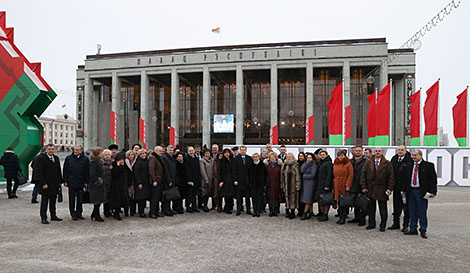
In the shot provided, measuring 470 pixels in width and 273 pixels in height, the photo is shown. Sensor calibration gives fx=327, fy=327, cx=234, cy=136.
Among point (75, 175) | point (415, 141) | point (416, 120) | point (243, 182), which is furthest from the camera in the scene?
point (416, 120)

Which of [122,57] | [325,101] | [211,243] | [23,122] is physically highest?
[122,57]

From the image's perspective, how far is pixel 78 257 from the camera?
5.37m

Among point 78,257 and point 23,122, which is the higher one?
point 23,122

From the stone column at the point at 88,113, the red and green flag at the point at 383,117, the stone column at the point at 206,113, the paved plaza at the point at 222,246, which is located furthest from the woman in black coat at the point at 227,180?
the stone column at the point at 88,113

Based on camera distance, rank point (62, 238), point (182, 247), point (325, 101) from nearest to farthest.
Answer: point (182, 247)
point (62, 238)
point (325, 101)

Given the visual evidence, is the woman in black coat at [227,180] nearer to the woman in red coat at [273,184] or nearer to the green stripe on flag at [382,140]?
the woman in red coat at [273,184]

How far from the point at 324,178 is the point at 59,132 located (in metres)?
131

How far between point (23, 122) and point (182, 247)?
12.0 m

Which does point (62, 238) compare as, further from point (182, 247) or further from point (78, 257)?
point (182, 247)

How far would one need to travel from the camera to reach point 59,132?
121 metres

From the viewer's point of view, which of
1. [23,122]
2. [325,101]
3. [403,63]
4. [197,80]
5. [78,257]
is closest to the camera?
[78,257]

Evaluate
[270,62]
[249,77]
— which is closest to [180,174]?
[270,62]

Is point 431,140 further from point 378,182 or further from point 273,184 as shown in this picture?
point 273,184

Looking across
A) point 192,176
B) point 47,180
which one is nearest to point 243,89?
point 192,176
